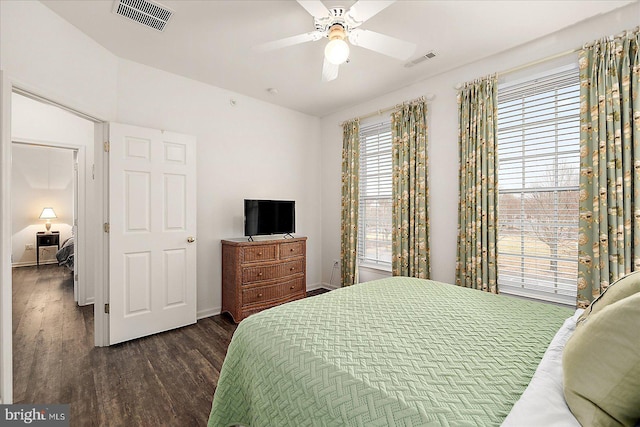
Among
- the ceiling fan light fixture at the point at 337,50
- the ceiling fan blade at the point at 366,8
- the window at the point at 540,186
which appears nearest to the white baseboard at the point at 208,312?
the ceiling fan light fixture at the point at 337,50

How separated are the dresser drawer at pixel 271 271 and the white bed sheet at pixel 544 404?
2899mm

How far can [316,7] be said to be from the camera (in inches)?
73.9

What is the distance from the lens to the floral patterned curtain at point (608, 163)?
6.99ft

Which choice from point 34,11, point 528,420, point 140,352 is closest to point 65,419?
point 140,352

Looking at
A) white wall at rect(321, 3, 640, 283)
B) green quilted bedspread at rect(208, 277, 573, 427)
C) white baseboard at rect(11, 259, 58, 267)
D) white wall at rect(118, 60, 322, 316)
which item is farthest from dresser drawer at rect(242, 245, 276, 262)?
white baseboard at rect(11, 259, 58, 267)

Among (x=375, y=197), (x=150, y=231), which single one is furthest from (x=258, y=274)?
(x=375, y=197)

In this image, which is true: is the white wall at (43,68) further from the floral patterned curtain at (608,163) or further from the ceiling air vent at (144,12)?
the floral patterned curtain at (608,163)

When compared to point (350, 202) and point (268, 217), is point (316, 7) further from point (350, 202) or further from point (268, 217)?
point (350, 202)

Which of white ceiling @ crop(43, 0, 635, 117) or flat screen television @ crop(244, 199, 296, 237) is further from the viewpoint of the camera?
flat screen television @ crop(244, 199, 296, 237)

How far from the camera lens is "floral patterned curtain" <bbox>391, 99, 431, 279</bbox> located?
336 centimetres

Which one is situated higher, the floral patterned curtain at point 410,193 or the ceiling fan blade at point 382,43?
the ceiling fan blade at point 382,43

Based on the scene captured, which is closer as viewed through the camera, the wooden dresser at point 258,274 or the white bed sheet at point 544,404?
the white bed sheet at point 544,404

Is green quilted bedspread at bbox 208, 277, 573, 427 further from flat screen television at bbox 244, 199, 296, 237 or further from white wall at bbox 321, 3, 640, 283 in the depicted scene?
flat screen television at bbox 244, 199, 296, 237

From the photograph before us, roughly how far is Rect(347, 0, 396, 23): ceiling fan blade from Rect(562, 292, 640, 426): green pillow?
6.00 feet
